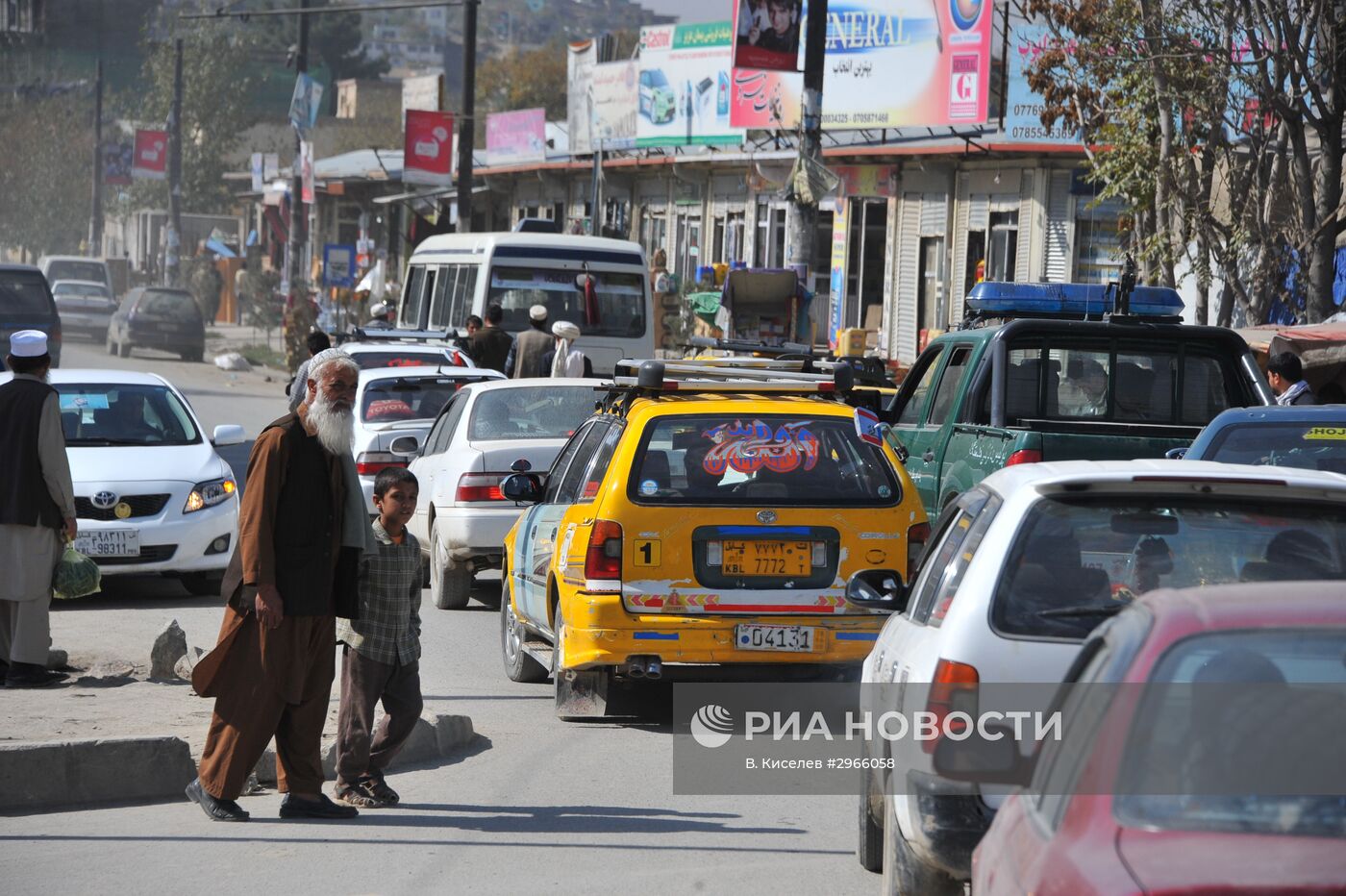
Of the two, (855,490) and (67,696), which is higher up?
(855,490)

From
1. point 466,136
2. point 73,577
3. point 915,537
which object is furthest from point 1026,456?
point 466,136

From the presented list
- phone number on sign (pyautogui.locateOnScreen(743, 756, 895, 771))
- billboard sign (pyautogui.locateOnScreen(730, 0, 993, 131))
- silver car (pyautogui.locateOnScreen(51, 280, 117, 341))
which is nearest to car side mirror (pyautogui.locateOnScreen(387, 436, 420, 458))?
phone number on sign (pyautogui.locateOnScreen(743, 756, 895, 771))

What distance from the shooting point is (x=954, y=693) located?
4973mm

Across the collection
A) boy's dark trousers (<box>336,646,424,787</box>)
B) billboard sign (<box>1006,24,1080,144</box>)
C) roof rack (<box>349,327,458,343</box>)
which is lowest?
boy's dark trousers (<box>336,646,424,787</box>)

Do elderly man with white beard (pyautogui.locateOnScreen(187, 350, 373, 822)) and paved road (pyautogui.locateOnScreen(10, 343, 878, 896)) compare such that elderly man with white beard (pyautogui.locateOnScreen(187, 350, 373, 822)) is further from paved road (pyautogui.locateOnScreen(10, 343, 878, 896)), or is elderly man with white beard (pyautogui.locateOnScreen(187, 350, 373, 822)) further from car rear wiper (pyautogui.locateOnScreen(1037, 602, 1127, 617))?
car rear wiper (pyautogui.locateOnScreen(1037, 602, 1127, 617))

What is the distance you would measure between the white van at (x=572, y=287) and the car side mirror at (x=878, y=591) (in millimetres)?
16564

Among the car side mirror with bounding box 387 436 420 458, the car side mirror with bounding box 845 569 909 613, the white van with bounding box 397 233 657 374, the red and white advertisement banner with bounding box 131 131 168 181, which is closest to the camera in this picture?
the car side mirror with bounding box 845 569 909 613

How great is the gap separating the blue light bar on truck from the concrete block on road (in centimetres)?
755

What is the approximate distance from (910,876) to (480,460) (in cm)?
803

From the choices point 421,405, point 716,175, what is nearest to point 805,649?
point 421,405

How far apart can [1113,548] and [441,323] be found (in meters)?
20.3

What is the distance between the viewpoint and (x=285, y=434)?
692cm

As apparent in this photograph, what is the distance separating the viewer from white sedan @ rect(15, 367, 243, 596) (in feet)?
42.3

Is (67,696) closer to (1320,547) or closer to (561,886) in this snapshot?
(561,886)
